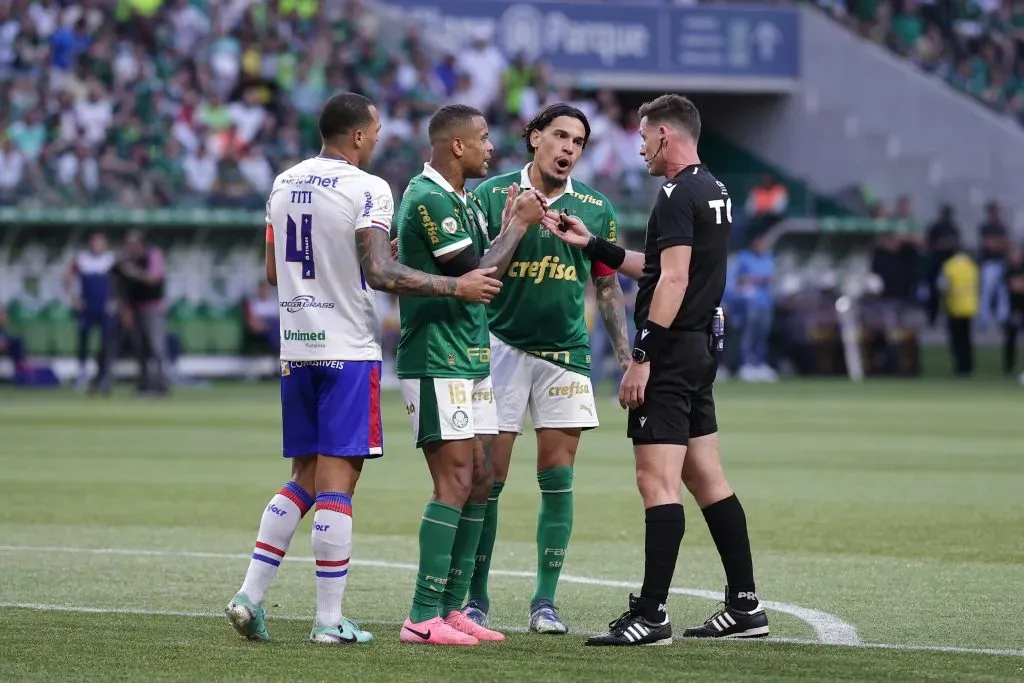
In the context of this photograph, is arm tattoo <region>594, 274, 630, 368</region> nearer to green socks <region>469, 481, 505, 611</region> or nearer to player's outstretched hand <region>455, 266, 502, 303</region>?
green socks <region>469, 481, 505, 611</region>

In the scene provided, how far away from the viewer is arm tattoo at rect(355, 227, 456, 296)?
7.32 meters

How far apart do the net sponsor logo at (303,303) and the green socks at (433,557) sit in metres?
0.94

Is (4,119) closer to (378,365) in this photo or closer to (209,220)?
(209,220)

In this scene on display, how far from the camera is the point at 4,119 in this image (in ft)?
99.0

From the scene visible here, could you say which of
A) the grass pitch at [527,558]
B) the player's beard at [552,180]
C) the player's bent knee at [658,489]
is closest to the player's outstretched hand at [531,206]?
the player's beard at [552,180]

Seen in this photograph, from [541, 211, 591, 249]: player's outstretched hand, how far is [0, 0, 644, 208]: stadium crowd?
75.0 ft

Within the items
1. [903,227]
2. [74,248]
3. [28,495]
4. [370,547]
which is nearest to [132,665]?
[370,547]

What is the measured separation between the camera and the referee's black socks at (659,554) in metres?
7.52

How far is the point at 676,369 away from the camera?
7734 millimetres

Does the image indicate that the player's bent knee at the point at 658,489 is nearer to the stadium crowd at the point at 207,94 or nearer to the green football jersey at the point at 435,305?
the green football jersey at the point at 435,305

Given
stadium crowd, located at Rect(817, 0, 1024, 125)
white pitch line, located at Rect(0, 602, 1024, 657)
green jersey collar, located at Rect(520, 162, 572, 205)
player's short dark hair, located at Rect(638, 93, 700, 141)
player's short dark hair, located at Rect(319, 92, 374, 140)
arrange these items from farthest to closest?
1. stadium crowd, located at Rect(817, 0, 1024, 125)
2. green jersey collar, located at Rect(520, 162, 572, 205)
3. player's short dark hair, located at Rect(638, 93, 700, 141)
4. player's short dark hair, located at Rect(319, 92, 374, 140)
5. white pitch line, located at Rect(0, 602, 1024, 657)

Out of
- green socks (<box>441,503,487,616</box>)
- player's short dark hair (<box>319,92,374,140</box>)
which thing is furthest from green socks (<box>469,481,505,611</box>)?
player's short dark hair (<box>319,92,374,140</box>)

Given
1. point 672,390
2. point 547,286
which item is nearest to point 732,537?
point 672,390

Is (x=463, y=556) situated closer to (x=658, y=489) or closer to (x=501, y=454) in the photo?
(x=501, y=454)
